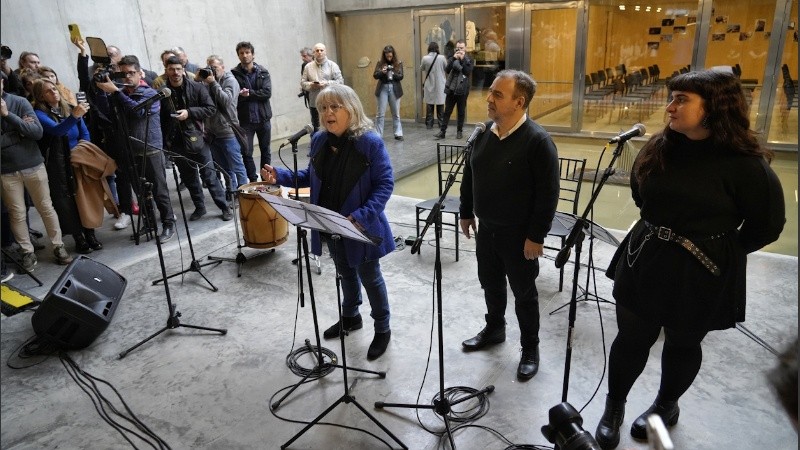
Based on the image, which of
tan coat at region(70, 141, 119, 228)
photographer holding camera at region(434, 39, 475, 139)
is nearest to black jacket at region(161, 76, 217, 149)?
tan coat at region(70, 141, 119, 228)

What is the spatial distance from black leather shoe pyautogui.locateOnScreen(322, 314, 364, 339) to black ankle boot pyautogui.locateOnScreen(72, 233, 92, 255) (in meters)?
2.92

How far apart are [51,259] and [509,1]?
7.94 meters

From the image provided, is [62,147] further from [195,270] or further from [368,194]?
[368,194]

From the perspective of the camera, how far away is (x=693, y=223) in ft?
6.58

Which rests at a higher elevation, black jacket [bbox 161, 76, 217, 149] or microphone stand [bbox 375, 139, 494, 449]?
black jacket [bbox 161, 76, 217, 149]

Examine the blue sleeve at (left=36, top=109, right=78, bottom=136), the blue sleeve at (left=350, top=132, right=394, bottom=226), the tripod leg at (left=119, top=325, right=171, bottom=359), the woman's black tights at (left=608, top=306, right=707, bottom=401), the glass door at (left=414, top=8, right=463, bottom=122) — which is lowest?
the tripod leg at (left=119, top=325, right=171, bottom=359)

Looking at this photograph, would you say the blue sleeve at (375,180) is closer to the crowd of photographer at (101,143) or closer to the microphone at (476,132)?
the microphone at (476,132)

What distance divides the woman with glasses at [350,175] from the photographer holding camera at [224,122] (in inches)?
110

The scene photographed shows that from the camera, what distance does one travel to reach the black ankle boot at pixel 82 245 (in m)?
4.97

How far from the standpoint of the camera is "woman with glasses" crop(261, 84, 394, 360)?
2760mm

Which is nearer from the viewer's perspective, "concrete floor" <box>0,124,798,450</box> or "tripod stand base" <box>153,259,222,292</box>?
"concrete floor" <box>0,124,798,450</box>

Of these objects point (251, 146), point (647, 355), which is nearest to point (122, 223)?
point (251, 146)

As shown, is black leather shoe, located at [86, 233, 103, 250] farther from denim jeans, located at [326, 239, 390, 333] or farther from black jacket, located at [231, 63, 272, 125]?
denim jeans, located at [326, 239, 390, 333]

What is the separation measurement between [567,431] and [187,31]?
858cm
